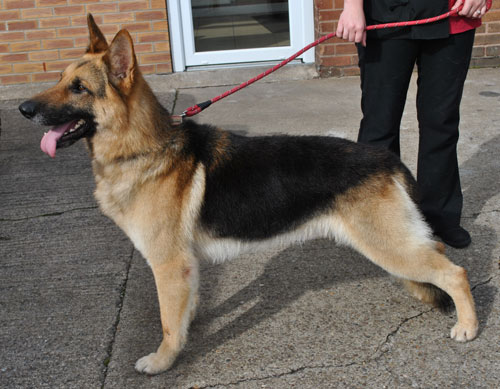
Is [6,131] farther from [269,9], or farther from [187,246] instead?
[187,246]

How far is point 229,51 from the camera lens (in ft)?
25.3

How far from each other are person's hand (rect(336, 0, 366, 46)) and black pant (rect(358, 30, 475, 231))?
225 millimetres

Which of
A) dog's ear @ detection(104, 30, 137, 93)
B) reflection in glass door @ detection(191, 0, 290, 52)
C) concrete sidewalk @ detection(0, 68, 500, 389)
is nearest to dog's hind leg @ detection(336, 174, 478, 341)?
concrete sidewalk @ detection(0, 68, 500, 389)

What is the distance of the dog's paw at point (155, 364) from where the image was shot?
2758 mm

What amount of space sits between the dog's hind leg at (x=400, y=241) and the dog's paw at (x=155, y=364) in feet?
3.71

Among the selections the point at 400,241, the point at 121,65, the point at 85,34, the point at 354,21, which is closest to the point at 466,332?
the point at 400,241

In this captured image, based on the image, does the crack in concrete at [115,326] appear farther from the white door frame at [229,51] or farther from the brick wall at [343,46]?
the brick wall at [343,46]

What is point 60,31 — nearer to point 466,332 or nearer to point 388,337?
point 388,337

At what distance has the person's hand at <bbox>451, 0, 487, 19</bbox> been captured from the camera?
124 inches

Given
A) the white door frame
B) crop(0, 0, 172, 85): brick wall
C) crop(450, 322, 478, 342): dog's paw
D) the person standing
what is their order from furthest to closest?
the white door frame < crop(0, 0, 172, 85): brick wall < the person standing < crop(450, 322, 478, 342): dog's paw

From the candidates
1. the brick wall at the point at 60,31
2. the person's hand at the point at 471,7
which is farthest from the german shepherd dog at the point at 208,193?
the brick wall at the point at 60,31

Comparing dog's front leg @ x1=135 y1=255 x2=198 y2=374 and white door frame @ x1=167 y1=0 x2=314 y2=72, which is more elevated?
white door frame @ x1=167 y1=0 x2=314 y2=72

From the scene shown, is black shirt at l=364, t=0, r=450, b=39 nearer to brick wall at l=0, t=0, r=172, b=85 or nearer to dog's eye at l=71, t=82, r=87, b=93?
dog's eye at l=71, t=82, r=87, b=93

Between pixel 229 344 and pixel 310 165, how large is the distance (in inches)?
41.7
